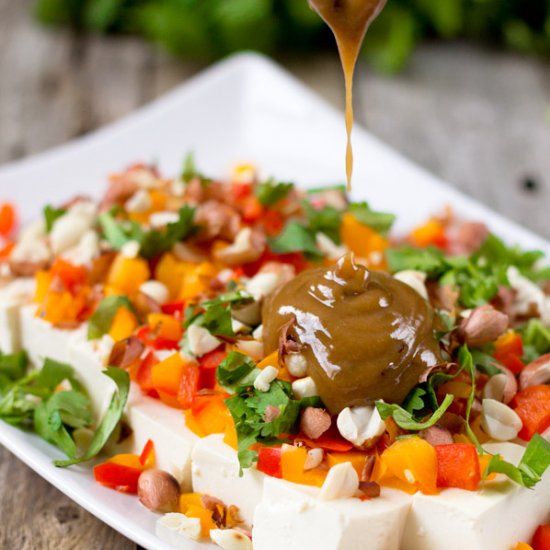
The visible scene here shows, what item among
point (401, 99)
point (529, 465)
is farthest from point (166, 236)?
point (401, 99)

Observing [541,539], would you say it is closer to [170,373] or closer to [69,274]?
[170,373]

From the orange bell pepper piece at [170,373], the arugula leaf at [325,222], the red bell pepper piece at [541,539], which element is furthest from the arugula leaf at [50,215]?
the red bell pepper piece at [541,539]

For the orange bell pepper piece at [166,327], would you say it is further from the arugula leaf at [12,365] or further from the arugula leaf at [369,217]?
the arugula leaf at [369,217]

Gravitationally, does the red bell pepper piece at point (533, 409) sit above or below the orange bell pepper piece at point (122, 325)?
above

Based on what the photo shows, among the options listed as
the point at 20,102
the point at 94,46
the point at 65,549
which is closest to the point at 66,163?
the point at 20,102

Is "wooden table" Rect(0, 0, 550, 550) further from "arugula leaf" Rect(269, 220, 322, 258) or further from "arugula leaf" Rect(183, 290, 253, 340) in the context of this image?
"arugula leaf" Rect(183, 290, 253, 340)

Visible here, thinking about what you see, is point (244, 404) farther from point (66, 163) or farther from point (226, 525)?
point (66, 163)

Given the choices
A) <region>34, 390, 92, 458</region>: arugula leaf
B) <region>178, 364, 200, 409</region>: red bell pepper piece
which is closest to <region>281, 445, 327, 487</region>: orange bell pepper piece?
<region>178, 364, 200, 409</region>: red bell pepper piece
